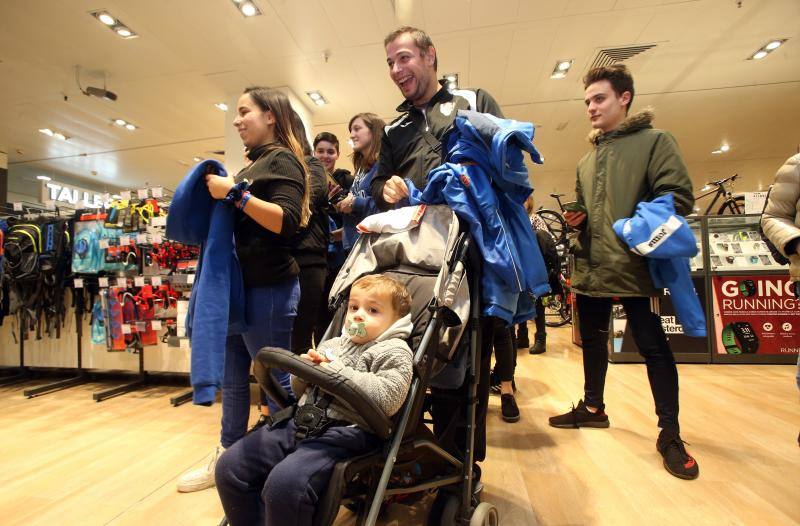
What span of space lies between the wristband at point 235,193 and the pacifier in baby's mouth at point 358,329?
0.58m

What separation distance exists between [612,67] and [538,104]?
471 centimetres

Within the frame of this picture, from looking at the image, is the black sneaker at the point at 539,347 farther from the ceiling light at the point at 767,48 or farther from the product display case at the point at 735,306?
the ceiling light at the point at 767,48

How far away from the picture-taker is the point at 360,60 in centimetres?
490

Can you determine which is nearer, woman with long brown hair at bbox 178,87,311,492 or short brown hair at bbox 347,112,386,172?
woman with long brown hair at bbox 178,87,311,492

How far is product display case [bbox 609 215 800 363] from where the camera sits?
12.2ft

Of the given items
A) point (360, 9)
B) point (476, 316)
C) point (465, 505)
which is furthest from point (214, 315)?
point (360, 9)

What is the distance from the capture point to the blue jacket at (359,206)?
1937 millimetres

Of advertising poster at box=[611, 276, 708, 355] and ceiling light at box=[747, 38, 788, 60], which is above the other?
ceiling light at box=[747, 38, 788, 60]

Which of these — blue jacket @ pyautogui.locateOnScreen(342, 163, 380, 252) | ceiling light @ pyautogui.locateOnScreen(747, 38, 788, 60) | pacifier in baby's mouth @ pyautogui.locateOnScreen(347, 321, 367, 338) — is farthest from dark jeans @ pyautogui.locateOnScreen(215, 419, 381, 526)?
ceiling light @ pyautogui.locateOnScreen(747, 38, 788, 60)

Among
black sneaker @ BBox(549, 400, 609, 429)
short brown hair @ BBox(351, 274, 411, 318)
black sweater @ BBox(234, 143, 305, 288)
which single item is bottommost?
black sneaker @ BBox(549, 400, 609, 429)

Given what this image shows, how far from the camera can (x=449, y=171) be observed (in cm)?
126

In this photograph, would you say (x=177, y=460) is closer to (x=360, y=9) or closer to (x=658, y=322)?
(x=658, y=322)

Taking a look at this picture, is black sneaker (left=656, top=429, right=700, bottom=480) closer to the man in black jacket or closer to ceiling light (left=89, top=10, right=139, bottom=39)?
the man in black jacket

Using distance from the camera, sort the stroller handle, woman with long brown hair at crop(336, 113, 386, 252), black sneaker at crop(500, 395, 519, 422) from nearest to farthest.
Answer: the stroller handle < woman with long brown hair at crop(336, 113, 386, 252) < black sneaker at crop(500, 395, 519, 422)
